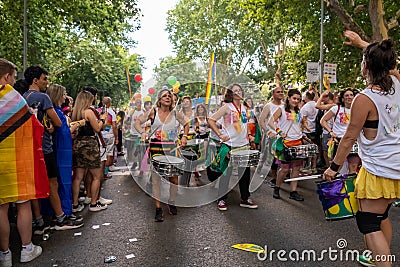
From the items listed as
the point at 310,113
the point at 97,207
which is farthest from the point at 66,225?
the point at 310,113

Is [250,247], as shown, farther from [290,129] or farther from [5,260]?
[290,129]

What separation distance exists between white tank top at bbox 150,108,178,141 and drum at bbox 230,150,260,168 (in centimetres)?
93

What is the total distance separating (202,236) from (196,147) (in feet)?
7.80

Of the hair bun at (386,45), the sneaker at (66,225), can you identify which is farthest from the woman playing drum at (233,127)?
the hair bun at (386,45)

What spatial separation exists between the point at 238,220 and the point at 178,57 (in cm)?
3007

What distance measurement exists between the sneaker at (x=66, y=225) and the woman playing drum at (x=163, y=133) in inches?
41.0

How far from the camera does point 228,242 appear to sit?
4289mm

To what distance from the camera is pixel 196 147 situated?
21.9ft

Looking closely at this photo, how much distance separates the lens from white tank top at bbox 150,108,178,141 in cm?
524

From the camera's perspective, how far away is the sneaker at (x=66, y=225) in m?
4.75

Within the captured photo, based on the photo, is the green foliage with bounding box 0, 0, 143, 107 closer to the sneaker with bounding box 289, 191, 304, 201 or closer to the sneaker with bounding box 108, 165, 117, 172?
the sneaker with bounding box 108, 165, 117, 172

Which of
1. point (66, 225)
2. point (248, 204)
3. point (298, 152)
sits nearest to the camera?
point (66, 225)

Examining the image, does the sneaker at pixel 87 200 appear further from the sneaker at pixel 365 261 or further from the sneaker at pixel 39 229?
the sneaker at pixel 365 261

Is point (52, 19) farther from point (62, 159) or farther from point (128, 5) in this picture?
point (62, 159)
